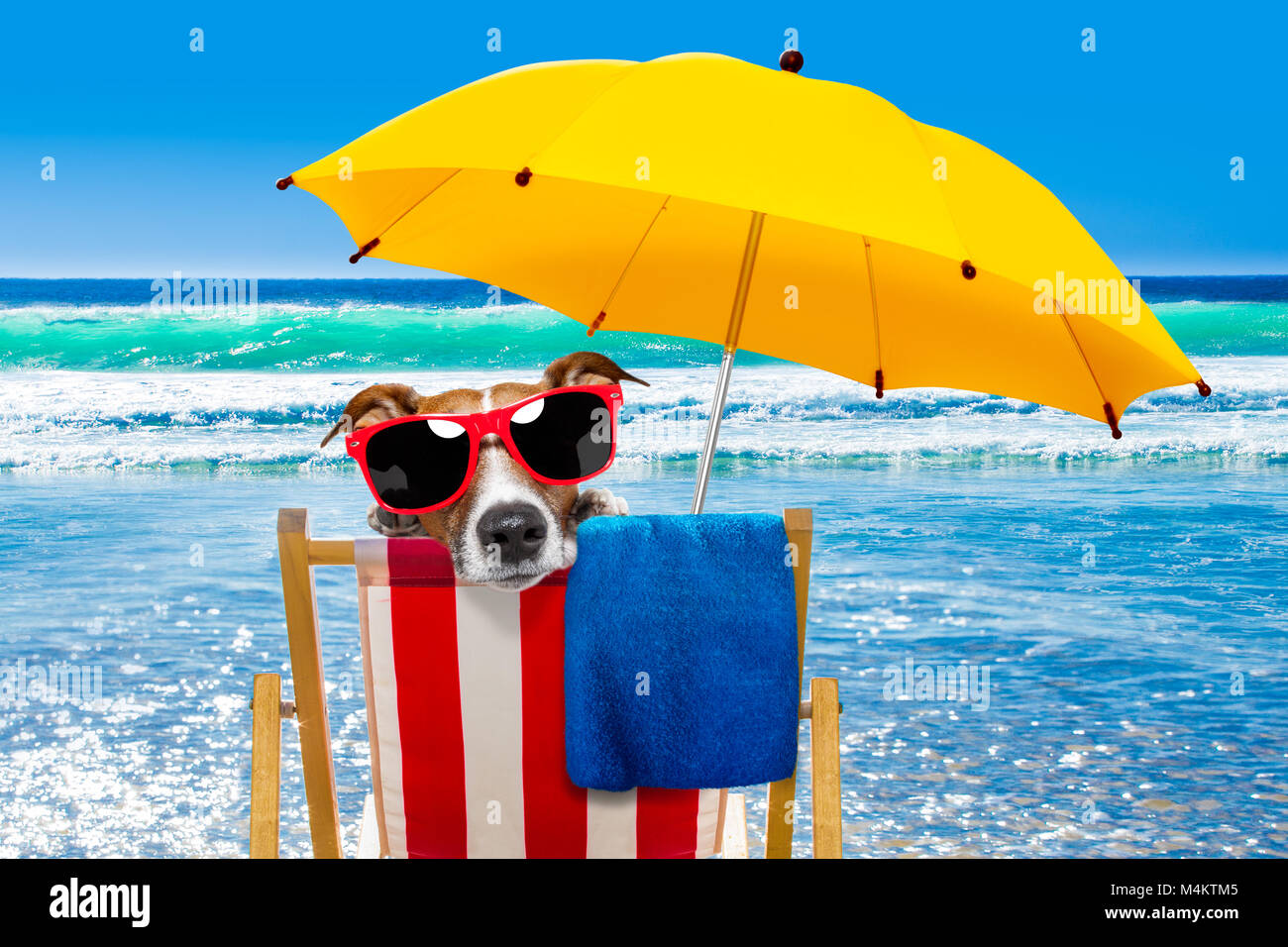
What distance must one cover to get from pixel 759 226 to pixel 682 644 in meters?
1.12

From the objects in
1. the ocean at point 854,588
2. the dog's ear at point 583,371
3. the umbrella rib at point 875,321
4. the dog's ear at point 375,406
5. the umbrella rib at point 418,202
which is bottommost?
the ocean at point 854,588

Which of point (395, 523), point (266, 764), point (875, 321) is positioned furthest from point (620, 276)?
point (266, 764)

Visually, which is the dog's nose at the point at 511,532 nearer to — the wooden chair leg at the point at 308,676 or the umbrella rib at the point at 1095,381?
the wooden chair leg at the point at 308,676

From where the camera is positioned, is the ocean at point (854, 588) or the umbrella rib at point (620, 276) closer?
the umbrella rib at point (620, 276)

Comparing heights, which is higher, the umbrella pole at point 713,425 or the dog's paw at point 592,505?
the umbrella pole at point 713,425

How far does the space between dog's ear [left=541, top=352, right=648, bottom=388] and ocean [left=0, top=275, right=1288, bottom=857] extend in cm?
175

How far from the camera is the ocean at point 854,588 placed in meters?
3.39

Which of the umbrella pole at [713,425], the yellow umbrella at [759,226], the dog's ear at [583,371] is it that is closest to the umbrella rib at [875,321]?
the yellow umbrella at [759,226]

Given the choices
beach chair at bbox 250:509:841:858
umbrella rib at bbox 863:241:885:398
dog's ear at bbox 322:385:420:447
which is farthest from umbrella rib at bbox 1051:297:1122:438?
dog's ear at bbox 322:385:420:447

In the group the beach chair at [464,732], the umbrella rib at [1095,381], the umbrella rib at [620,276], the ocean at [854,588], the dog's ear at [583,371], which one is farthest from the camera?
the ocean at [854,588]

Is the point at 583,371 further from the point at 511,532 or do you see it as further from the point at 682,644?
the point at 682,644

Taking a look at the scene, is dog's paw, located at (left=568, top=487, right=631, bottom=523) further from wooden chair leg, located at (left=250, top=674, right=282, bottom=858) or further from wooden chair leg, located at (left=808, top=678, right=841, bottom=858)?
wooden chair leg, located at (left=250, top=674, right=282, bottom=858)

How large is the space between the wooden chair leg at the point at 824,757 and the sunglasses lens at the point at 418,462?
785 mm

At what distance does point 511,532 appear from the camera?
73.6 inches
